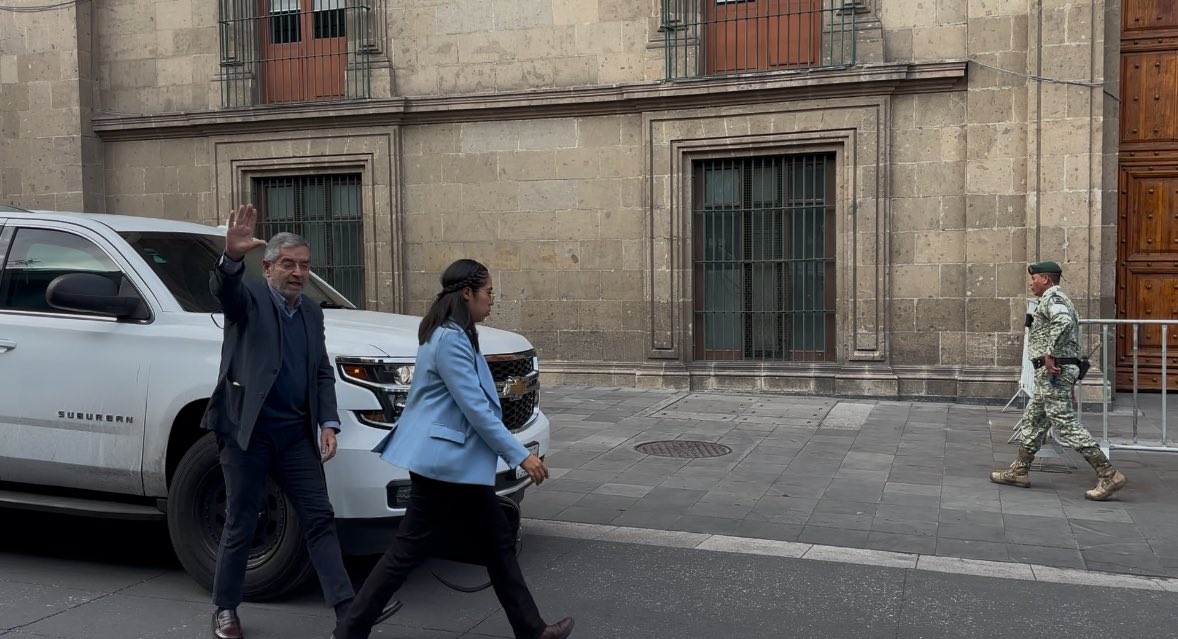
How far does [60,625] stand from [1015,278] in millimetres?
10420

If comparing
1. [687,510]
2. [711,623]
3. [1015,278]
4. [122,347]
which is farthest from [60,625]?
[1015,278]

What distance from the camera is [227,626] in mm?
4336

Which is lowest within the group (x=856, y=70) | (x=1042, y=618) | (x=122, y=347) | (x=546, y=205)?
(x=1042, y=618)

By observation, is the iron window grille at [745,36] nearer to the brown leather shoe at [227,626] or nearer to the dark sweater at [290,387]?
the dark sweater at [290,387]

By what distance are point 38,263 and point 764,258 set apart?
351 inches

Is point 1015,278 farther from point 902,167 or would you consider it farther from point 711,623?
point 711,623

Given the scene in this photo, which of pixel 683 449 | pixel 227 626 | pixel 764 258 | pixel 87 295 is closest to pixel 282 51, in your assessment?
pixel 764 258

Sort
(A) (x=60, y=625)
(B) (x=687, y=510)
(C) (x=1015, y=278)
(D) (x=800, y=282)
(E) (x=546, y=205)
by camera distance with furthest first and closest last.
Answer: (E) (x=546, y=205), (D) (x=800, y=282), (C) (x=1015, y=278), (B) (x=687, y=510), (A) (x=60, y=625)

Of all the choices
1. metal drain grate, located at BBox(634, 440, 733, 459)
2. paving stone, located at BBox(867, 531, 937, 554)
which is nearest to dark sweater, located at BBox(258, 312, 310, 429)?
paving stone, located at BBox(867, 531, 937, 554)

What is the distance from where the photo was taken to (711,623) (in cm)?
468

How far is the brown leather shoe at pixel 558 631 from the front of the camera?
4.11 m

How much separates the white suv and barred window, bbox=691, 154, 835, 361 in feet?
24.4

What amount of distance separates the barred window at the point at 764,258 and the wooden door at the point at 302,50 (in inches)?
225

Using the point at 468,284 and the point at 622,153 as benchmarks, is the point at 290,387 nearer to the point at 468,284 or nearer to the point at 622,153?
the point at 468,284
